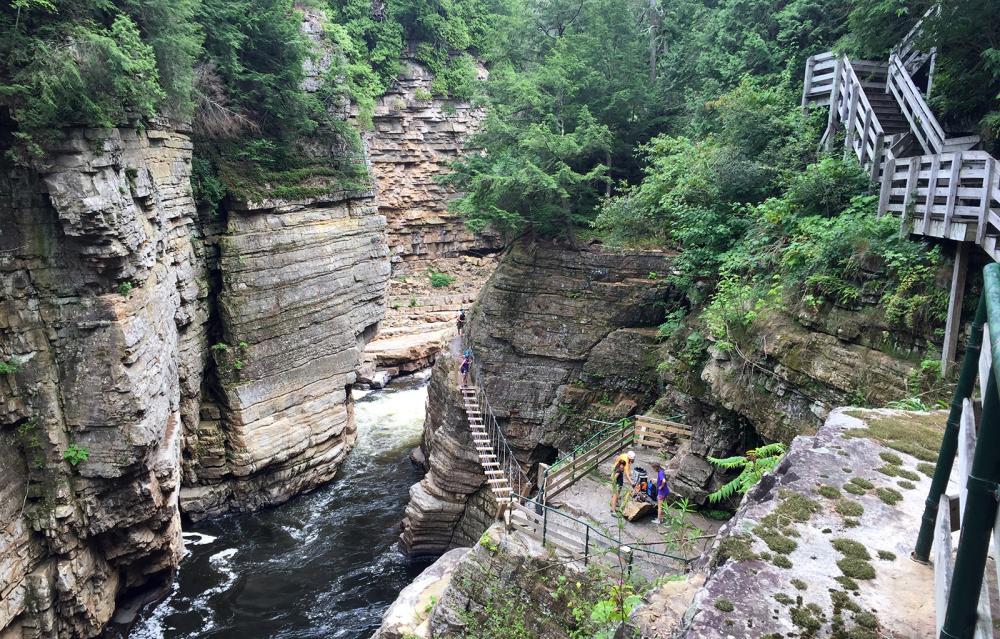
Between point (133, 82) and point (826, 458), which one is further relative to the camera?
point (133, 82)

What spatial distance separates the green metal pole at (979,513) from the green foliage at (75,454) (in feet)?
46.3

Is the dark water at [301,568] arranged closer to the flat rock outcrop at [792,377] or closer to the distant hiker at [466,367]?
the distant hiker at [466,367]

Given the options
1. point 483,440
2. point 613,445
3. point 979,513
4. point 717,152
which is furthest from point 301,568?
point 979,513

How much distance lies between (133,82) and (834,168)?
42.7 feet

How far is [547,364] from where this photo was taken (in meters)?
17.3

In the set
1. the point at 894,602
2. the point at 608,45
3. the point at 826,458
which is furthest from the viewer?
the point at 608,45

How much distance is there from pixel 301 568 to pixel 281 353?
6374 mm

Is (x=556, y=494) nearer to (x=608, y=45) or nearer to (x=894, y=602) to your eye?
(x=894, y=602)

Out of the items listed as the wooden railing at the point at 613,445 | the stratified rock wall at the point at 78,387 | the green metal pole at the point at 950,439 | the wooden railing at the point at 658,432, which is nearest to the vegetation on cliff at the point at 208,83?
the stratified rock wall at the point at 78,387

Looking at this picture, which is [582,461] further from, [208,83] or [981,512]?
[208,83]

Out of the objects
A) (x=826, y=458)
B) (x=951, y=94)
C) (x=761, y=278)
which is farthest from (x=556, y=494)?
(x=951, y=94)

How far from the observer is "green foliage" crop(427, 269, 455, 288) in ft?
128

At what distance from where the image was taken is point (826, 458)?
5141 millimetres

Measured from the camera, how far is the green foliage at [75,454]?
11938mm
